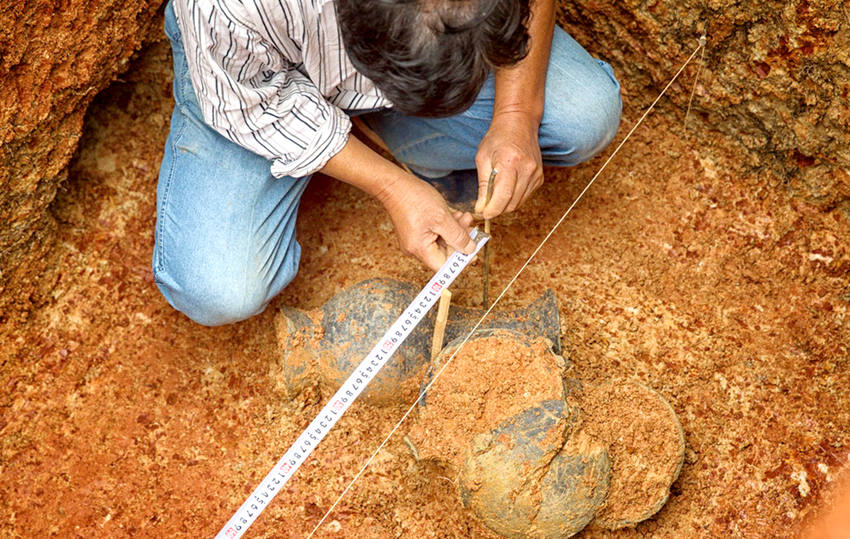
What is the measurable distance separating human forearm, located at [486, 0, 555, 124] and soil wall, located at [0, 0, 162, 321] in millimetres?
1176

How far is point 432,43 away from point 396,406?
1202mm

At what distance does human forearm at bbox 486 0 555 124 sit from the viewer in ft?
7.27

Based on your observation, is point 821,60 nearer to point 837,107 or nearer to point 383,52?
point 837,107

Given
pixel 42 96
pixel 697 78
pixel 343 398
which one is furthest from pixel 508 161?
pixel 42 96

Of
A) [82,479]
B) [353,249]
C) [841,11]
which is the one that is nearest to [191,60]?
[353,249]

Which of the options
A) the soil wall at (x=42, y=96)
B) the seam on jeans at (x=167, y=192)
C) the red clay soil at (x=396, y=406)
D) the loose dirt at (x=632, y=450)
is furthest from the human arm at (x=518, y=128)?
the soil wall at (x=42, y=96)

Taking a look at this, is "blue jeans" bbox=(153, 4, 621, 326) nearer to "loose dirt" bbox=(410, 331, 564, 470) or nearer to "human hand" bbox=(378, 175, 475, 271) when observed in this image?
"human hand" bbox=(378, 175, 475, 271)

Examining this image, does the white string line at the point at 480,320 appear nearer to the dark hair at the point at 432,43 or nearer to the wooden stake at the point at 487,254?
the wooden stake at the point at 487,254

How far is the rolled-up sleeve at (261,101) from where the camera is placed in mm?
1863

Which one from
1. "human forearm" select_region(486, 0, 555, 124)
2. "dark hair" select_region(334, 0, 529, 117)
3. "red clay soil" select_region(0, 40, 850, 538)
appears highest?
"dark hair" select_region(334, 0, 529, 117)

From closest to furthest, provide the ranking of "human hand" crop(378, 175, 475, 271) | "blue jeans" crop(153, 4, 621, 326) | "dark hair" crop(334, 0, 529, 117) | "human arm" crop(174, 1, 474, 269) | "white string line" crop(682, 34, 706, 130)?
"dark hair" crop(334, 0, 529, 117) < "human arm" crop(174, 1, 474, 269) < "human hand" crop(378, 175, 475, 271) < "blue jeans" crop(153, 4, 621, 326) < "white string line" crop(682, 34, 706, 130)

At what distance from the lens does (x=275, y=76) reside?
208 centimetres

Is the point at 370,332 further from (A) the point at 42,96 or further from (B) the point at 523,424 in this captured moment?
(A) the point at 42,96

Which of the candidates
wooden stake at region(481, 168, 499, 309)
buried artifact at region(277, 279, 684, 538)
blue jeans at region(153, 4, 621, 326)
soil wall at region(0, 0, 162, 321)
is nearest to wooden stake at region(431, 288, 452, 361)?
buried artifact at region(277, 279, 684, 538)
